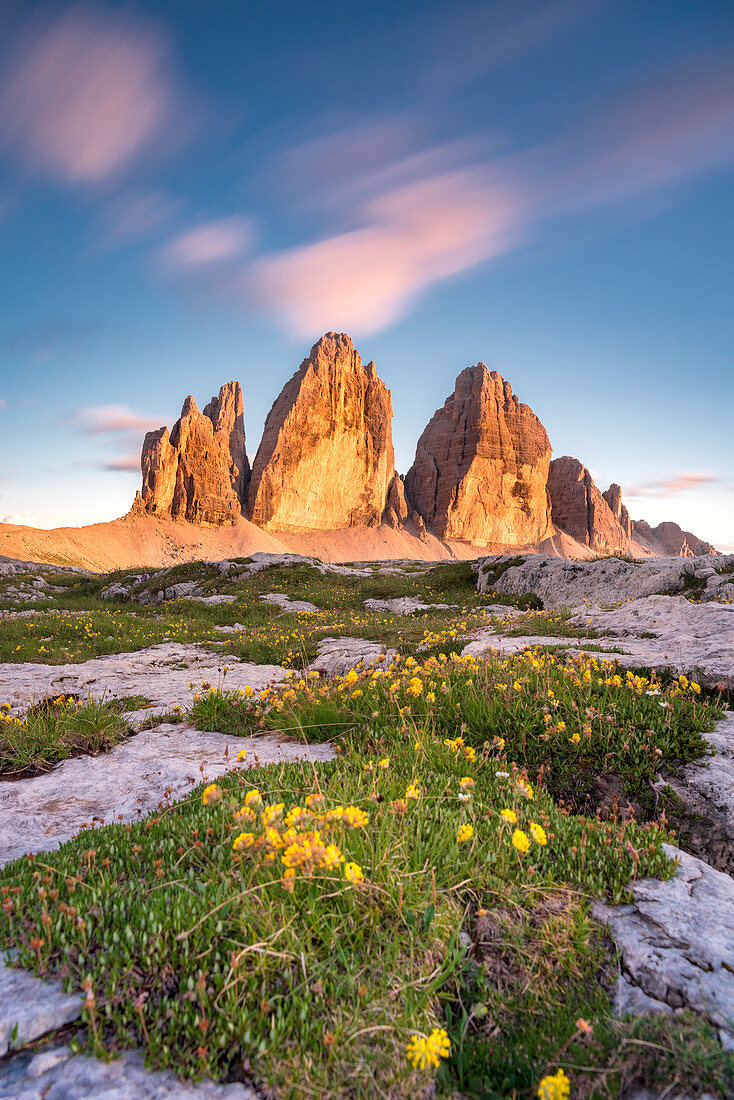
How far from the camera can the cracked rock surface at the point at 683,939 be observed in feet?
7.82

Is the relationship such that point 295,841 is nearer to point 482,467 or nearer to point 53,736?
point 53,736

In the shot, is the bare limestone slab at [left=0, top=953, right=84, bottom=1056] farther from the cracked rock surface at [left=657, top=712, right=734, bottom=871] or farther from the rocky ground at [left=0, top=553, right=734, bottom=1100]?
the cracked rock surface at [left=657, top=712, right=734, bottom=871]

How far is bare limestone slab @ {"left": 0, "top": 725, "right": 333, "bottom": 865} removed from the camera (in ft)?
14.3

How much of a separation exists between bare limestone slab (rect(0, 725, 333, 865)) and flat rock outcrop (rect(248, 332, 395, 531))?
139 meters

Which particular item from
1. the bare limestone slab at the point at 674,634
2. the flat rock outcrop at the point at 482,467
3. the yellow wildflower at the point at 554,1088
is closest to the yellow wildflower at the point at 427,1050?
the yellow wildflower at the point at 554,1088

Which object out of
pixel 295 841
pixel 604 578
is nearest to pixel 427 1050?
pixel 295 841

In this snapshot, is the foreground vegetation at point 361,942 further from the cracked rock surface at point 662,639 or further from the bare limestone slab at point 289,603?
the bare limestone slab at point 289,603

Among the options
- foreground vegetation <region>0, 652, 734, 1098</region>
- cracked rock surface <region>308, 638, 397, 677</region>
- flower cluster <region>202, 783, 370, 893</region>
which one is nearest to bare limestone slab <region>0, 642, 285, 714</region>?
cracked rock surface <region>308, 638, 397, 677</region>

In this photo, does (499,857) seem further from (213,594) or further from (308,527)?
(308,527)

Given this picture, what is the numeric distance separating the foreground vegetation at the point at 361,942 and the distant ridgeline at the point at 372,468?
12752 cm

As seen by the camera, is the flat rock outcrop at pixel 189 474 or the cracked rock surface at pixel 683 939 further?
the flat rock outcrop at pixel 189 474

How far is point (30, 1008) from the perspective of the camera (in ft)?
7.17

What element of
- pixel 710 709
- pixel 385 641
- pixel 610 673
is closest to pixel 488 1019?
pixel 710 709

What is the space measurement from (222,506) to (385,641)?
394 ft
